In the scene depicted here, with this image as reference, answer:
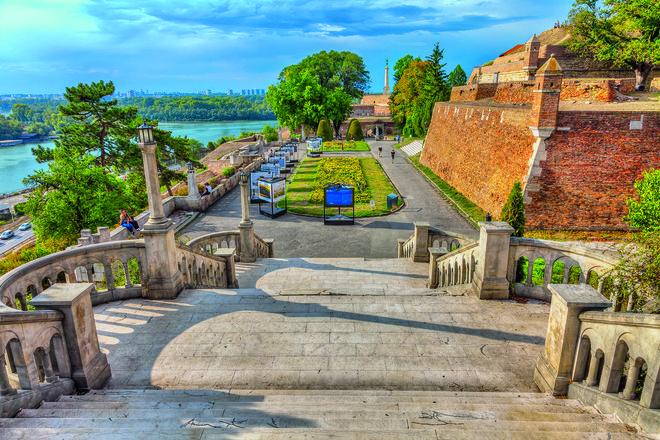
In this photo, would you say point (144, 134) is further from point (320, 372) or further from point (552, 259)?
point (552, 259)

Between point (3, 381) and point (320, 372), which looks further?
point (320, 372)

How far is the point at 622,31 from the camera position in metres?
27.2

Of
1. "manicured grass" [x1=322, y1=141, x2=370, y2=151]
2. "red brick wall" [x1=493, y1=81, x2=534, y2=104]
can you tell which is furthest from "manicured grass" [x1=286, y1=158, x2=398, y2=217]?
"red brick wall" [x1=493, y1=81, x2=534, y2=104]

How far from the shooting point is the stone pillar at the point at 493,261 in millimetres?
6809

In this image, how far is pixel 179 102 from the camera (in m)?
190

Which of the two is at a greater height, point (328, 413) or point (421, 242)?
point (328, 413)

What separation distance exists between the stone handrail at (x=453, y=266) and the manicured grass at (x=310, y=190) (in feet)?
37.1

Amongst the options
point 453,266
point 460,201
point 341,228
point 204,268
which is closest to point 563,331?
point 453,266

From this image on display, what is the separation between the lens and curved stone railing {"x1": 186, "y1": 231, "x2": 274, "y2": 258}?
401 inches

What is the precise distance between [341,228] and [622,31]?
83.5 ft

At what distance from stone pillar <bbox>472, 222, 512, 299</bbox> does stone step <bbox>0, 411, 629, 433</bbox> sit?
3.41 metres

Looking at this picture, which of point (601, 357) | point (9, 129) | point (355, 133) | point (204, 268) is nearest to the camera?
point (601, 357)

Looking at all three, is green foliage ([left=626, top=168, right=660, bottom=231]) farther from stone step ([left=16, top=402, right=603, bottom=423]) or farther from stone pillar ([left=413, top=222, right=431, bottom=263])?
stone step ([left=16, top=402, right=603, bottom=423])

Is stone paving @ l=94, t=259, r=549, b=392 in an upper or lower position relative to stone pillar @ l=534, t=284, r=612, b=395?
lower
